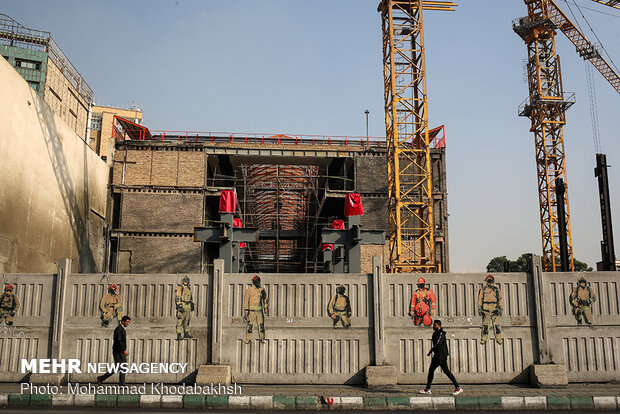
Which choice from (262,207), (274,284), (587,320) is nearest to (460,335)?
(587,320)

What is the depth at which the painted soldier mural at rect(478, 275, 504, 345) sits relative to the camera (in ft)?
39.8

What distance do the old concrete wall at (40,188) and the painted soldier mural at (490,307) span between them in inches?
684

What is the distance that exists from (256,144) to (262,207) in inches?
237

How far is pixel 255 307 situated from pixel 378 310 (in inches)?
113

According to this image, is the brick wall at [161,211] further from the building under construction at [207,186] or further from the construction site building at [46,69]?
the construction site building at [46,69]

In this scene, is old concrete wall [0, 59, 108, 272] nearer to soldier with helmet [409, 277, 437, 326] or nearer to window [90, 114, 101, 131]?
soldier with helmet [409, 277, 437, 326]

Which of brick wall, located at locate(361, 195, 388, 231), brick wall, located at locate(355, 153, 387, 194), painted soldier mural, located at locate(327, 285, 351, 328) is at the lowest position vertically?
painted soldier mural, located at locate(327, 285, 351, 328)

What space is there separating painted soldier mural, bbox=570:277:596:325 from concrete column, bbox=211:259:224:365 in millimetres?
8165

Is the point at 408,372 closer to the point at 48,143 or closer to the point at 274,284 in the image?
the point at 274,284

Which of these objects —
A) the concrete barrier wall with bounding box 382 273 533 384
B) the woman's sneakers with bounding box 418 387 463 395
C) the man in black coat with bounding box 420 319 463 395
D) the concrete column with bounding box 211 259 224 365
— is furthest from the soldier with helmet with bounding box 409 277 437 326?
the concrete column with bounding box 211 259 224 365

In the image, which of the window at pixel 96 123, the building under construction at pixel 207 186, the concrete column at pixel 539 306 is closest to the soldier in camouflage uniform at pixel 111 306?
the concrete column at pixel 539 306

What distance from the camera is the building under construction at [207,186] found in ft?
109

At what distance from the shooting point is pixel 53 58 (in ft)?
203

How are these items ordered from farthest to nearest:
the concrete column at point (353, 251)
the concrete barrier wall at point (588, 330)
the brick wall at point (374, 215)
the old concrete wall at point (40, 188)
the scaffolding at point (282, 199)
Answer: the scaffolding at point (282, 199) < the brick wall at point (374, 215) < the old concrete wall at point (40, 188) < the concrete column at point (353, 251) < the concrete barrier wall at point (588, 330)
